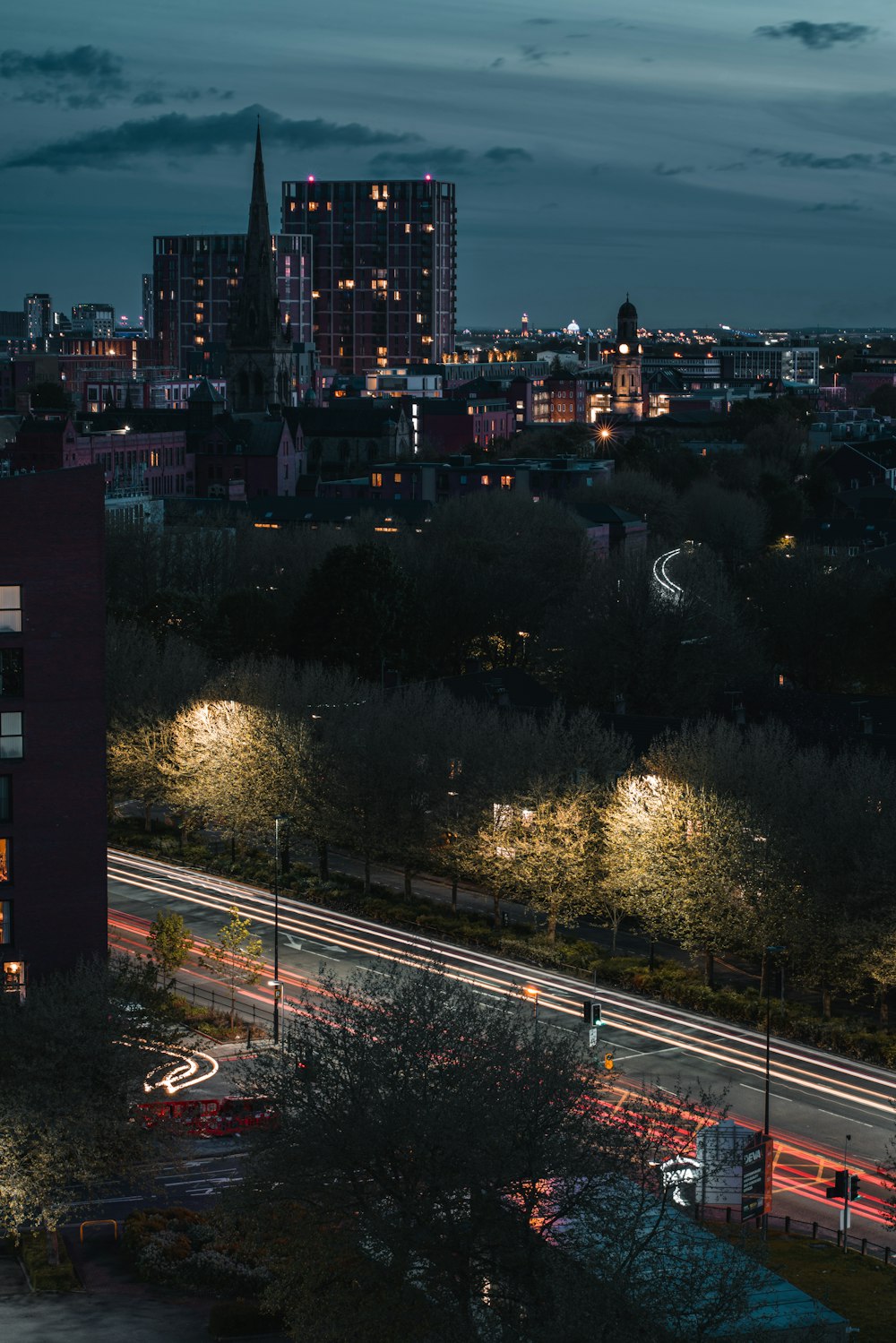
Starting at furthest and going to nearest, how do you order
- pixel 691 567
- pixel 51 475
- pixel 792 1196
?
pixel 691 567, pixel 51 475, pixel 792 1196

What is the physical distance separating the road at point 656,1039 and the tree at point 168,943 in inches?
100

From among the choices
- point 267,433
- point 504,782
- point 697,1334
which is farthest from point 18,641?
point 267,433

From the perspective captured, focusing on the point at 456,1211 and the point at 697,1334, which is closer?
the point at 697,1334

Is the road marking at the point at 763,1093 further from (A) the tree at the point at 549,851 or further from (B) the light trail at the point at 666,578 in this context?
(B) the light trail at the point at 666,578

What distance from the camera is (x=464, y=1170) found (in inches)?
1356

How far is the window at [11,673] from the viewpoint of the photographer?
53594 mm

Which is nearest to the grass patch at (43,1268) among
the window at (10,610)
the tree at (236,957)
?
the window at (10,610)

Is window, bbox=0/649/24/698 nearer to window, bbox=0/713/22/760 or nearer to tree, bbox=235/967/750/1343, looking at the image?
window, bbox=0/713/22/760

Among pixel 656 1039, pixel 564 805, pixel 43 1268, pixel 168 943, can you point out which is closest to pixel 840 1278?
pixel 656 1039

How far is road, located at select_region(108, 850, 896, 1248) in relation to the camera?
4862 cm

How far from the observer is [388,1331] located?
112 ft

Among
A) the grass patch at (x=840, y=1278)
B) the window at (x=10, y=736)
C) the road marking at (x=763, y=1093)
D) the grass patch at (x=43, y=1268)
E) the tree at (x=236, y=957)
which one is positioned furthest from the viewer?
the tree at (x=236, y=957)

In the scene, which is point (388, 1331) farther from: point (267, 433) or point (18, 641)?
point (267, 433)

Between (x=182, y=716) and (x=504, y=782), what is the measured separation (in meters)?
18.8
